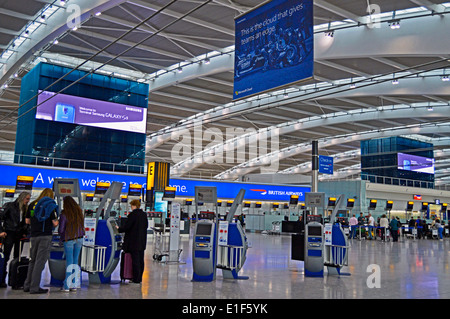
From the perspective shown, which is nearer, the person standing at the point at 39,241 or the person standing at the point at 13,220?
the person standing at the point at 39,241

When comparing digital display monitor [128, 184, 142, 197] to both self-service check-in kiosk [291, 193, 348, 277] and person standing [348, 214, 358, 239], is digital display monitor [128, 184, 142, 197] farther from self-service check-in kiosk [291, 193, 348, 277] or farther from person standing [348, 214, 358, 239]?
self-service check-in kiosk [291, 193, 348, 277]

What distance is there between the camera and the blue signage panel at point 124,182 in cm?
2236

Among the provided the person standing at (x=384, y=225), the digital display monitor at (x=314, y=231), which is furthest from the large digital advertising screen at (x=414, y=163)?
the digital display monitor at (x=314, y=231)

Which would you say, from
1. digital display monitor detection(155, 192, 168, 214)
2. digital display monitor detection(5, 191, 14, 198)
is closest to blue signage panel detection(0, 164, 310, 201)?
digital display monitor detection(5, 191, 14, 198)

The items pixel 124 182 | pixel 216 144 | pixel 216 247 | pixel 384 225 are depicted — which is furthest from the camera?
pixel 216 144

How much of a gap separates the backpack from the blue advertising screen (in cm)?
462

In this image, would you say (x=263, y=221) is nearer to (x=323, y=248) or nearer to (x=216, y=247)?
(x=323, y=248)

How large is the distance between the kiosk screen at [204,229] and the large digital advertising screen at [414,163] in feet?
102

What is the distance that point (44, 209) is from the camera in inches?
246

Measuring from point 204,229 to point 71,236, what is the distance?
8.07 ft

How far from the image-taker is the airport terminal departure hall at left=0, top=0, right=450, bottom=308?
712cm

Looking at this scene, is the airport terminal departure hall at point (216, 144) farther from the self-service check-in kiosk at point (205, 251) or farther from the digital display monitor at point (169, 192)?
the digital display monitor at point (169, 192)

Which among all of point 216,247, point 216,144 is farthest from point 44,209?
point 216,144

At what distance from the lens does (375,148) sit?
126ft
